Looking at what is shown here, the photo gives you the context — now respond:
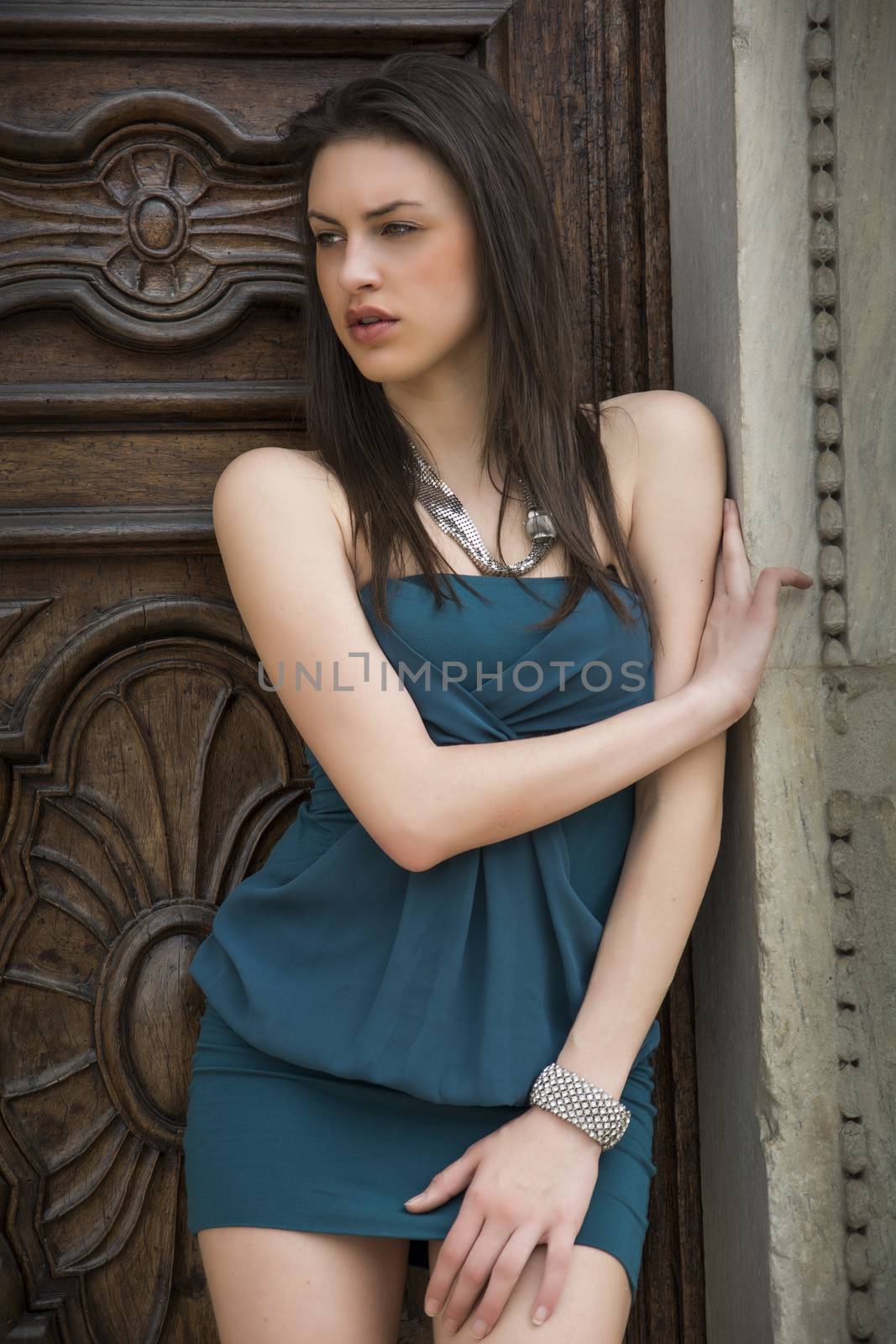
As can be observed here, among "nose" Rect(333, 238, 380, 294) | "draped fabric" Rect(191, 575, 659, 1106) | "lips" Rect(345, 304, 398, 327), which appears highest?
"nose" Rect(333, 238, 380, 294)

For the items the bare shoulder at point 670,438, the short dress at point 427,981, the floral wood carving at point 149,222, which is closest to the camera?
the short dress at point 427,981

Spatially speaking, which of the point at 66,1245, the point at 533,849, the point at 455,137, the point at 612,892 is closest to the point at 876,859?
the point at 612,892

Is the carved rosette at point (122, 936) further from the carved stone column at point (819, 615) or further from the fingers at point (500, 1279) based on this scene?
the carved stone column at point (819, 615)

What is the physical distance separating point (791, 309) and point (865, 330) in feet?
0.36

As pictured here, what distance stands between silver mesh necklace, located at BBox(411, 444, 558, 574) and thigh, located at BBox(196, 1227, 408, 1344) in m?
0.87

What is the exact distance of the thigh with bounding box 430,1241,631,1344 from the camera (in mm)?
1378

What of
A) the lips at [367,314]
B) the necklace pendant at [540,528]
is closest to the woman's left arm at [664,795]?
the necklace pendant at [540,528]

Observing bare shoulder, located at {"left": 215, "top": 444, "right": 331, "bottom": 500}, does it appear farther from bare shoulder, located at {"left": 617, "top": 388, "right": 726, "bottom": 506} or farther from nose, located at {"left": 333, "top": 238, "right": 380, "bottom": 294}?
bare shoulder, located at {"left": 617, "top": 388, "right": 726, "bottom": 506}

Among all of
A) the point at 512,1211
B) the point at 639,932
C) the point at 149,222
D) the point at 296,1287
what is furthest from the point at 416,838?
the point at 149,222

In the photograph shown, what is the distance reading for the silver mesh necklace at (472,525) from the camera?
1.63 metres

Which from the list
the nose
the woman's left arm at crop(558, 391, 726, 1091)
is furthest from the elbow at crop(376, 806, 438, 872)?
the nose

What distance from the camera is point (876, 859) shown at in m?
1.68

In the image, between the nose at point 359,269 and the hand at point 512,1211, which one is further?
the nose at point 359,269

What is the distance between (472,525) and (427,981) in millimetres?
610
